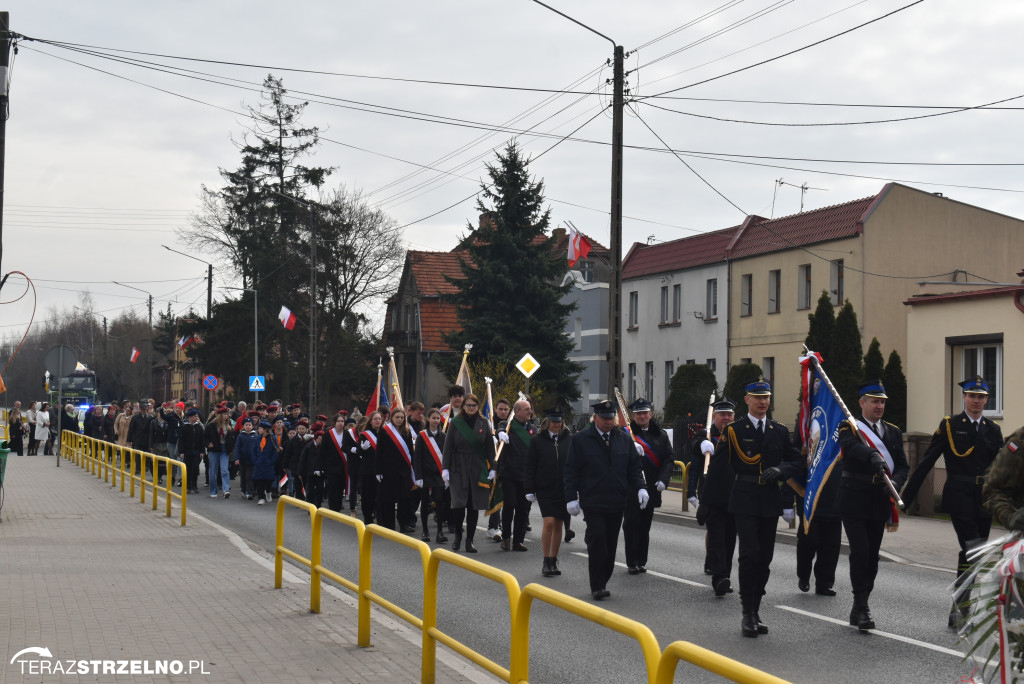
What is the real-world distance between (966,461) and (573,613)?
5854 mm

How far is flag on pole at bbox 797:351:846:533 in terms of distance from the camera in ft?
31.7

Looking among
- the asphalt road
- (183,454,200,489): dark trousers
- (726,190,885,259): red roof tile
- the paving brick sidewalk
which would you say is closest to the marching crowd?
the asphalt road

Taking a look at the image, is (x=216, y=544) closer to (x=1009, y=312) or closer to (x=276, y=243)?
(x=1009, y=312)

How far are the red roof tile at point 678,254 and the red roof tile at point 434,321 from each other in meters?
15.1

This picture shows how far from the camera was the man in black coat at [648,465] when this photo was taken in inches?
485

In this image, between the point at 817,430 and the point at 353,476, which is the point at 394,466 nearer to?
the point at 353,476

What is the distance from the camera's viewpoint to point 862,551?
29.4 feet

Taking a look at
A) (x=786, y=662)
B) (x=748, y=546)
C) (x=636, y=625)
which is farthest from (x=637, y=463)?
(x=636, y=625)

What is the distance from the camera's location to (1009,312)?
2592cm

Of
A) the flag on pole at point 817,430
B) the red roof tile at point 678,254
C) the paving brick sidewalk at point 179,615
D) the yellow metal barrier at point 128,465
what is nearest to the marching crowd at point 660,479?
the flag on pole at point 817,430

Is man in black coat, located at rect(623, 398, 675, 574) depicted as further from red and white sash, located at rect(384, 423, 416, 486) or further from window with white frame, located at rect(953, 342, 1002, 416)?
window with white frame, located at rect(953, 342, 1002, 416)

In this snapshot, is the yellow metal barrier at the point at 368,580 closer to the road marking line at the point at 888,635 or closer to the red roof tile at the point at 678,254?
the road marking line at the point at 888,635

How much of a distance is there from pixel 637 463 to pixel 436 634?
16.7ft

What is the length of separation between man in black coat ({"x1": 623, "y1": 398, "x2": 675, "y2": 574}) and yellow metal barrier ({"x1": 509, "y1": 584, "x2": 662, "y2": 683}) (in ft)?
24.2
